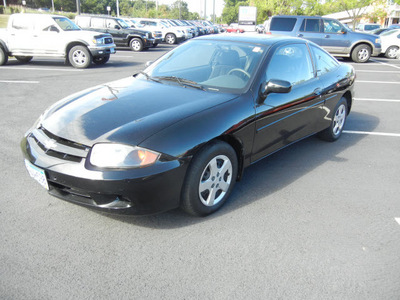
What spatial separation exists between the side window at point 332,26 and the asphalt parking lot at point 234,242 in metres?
12.0

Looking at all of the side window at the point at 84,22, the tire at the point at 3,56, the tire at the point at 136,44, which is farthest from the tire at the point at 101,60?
the tire at the point at 136,44

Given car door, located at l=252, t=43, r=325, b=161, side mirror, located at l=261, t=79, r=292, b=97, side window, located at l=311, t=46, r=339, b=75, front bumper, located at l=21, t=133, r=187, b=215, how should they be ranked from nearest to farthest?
1. front bumper, located at l=21, t=133, r=187, b=215
2. side mirror, located at l=261, t=79, r=292, b=97
3. car door, located at l=252, t=43, r=325, b=161
4. side window, located at l=311, t=46, r=339, b=75

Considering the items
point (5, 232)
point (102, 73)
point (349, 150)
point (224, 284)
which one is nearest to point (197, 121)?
point (224, 284)

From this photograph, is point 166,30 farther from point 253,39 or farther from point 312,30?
point 253,39

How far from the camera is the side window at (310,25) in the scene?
577 inches

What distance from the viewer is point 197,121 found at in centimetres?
288

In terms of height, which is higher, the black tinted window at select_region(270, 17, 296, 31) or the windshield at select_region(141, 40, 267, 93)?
the black tinted window at select_region(270, 17, 296, 31)

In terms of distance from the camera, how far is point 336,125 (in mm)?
5199

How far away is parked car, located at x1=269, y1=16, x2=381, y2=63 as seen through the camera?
1467 cm

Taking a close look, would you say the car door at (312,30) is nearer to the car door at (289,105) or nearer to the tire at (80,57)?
the tire at (80,57)

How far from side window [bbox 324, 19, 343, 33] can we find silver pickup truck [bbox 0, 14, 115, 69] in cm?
949

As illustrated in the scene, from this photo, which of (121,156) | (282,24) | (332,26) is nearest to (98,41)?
(282,24)

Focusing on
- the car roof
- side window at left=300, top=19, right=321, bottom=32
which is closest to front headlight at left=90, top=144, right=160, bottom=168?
the car roof

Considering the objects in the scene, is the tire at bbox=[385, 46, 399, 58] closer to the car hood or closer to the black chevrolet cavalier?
the black chevrolet cavalier
